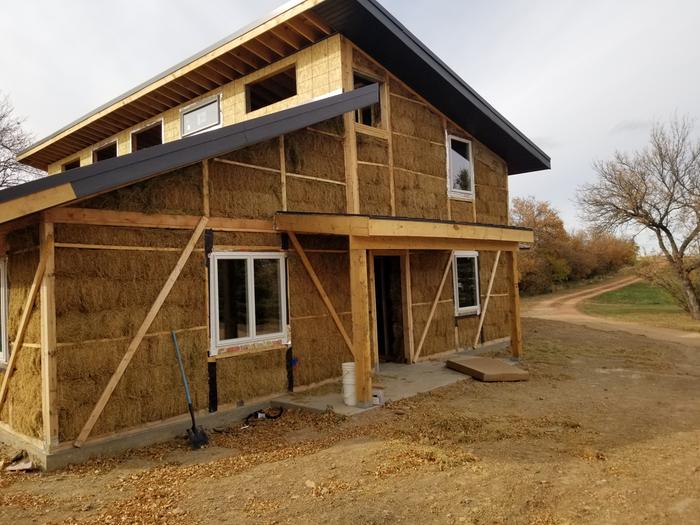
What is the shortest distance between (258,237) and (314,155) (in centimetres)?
195

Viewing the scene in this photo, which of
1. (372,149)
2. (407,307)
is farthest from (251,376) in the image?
(372,149)

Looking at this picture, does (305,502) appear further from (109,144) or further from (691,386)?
(109,144)

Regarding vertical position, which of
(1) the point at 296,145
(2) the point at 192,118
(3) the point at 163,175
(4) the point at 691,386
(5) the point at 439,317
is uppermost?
(2) the point at 192,118

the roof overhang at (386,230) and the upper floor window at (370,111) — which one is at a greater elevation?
the upper floor window at (370,111)

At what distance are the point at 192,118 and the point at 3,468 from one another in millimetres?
8311

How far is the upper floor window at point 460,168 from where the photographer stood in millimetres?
11766

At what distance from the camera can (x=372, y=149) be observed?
9.71 m

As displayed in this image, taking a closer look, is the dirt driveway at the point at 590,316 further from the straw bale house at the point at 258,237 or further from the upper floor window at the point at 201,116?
the upper floor window at the point at 201,116

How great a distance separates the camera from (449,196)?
11.7m

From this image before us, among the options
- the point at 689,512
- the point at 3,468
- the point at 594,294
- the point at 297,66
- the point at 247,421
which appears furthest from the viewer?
the point at 594,294

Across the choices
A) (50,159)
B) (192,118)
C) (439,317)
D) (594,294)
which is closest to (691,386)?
(439,317)

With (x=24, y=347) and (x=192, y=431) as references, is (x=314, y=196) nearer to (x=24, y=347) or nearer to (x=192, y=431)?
(x=192, y=431)

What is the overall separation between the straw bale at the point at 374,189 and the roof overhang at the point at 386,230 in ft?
5.31

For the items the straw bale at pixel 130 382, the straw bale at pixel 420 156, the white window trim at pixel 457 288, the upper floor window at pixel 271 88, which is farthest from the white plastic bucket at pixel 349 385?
the upper floor window at pixel 271 88
